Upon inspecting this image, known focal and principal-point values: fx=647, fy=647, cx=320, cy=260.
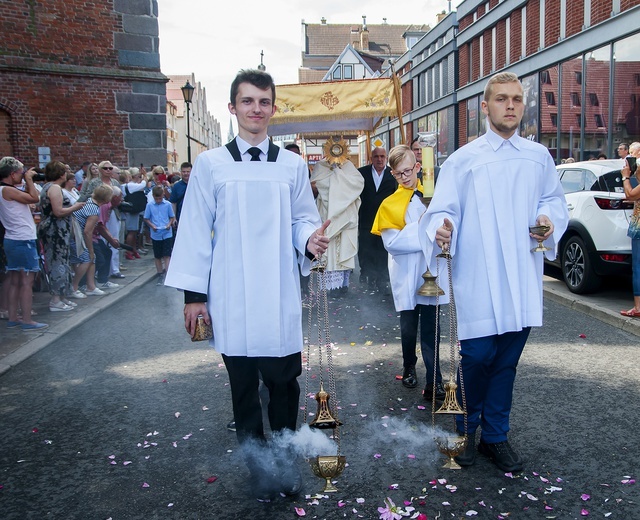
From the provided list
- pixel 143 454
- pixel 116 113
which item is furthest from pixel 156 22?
pixel 143 454

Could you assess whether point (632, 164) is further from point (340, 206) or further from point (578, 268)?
point (340, 206)

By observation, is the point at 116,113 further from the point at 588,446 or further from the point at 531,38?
the point at 531,38

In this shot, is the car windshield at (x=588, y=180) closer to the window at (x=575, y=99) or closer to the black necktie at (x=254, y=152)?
the black necktie at (x=254, y=152)

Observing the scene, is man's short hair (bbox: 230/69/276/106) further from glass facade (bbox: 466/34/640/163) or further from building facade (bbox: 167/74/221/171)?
building facade (bbox: 167/74/221/171)

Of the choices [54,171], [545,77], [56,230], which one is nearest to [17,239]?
[56,230]

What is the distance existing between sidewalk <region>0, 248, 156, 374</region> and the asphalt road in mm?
182

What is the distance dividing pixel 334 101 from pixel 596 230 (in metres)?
3.84

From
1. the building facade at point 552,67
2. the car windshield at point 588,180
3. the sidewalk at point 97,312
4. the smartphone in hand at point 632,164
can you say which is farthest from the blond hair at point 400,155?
the building facade at point 552,67

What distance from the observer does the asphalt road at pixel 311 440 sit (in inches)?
128

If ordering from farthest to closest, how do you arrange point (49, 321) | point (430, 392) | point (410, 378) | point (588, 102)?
point (588, 102)
point (49, 321)
point (410, 378)
point (430, 392)

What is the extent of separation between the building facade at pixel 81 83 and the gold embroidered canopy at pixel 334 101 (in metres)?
8.35

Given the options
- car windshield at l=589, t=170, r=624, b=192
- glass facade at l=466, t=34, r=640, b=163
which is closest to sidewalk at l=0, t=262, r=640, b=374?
car windshield at l=589, t=170, r=624, b=192

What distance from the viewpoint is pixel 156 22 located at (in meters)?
15.9

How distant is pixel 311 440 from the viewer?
12.0 ft
